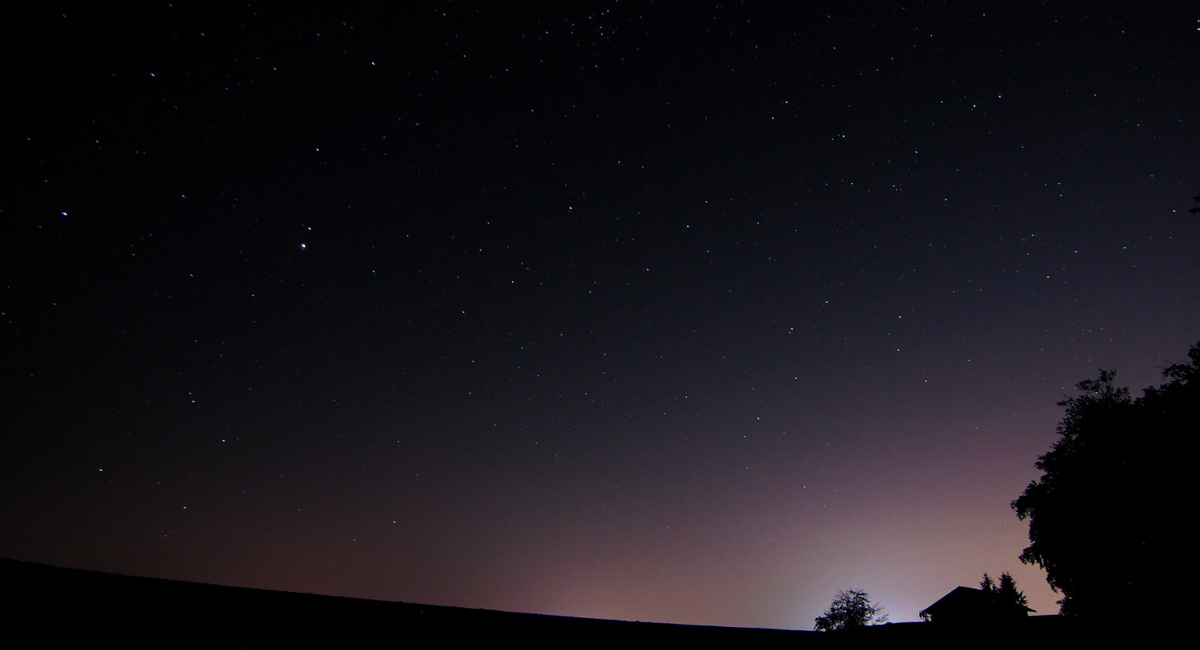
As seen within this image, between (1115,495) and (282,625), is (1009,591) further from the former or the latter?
(282,625)

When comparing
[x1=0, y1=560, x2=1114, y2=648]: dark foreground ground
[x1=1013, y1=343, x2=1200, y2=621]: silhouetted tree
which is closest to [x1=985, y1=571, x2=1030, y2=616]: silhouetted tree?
[x1=1013, y1=343, x2=1200, y2=621]: silhouetted tree

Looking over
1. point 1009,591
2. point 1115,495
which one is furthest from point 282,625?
point 1009,591

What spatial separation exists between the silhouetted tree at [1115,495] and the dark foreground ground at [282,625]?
67.0ft

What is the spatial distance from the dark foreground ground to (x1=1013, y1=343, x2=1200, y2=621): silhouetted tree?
20418 mm

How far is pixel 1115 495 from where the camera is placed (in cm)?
2009

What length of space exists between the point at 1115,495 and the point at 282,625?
28521mm

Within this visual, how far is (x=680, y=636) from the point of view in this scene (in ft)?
13.8

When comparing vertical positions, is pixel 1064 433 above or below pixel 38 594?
above

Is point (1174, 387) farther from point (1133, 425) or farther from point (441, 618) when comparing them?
point (441, 618)

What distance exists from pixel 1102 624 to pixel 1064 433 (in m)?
23.9

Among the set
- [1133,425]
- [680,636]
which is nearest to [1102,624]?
[680,636]

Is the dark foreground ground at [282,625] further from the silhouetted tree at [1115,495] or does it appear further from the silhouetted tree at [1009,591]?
the silhouetted tree at [1009,591]

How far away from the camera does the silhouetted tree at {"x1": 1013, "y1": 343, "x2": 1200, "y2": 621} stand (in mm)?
18078

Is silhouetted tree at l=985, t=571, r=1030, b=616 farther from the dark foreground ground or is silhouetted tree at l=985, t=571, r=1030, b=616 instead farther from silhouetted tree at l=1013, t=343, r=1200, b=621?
the dark foreground ground
